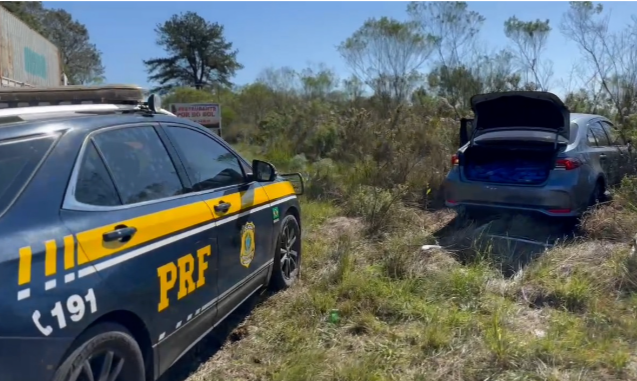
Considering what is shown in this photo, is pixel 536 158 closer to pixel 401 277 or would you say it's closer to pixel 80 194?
pixel 401 277

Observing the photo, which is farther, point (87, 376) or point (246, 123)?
point (246, 123)

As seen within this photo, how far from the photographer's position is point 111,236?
8.99 ft

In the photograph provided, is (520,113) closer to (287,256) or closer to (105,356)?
(287,256)

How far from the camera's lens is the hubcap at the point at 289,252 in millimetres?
5301

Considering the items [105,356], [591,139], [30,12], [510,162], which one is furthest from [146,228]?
[30,12]

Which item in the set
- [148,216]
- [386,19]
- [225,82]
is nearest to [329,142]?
[386,19]

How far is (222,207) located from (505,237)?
11.9 ft

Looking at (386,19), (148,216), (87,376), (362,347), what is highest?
(386,19)

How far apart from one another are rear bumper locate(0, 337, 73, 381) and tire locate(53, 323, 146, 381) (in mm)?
64

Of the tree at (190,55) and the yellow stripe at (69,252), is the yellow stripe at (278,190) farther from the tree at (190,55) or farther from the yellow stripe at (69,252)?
the tree at (190,55)

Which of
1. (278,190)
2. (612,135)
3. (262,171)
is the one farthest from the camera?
(612,135)

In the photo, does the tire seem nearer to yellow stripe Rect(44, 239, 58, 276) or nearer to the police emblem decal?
yellow stripe Rect(44, 239, 58, 276)

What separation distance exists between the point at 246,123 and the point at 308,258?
16.1 meters

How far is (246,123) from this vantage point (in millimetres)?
21781
